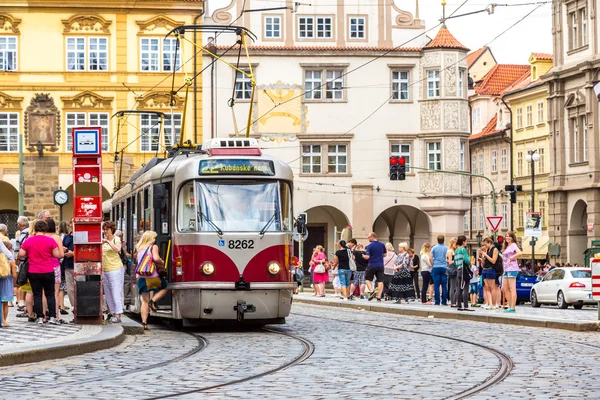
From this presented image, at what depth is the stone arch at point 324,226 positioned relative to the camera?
61312 mm

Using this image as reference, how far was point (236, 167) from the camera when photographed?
814 inches

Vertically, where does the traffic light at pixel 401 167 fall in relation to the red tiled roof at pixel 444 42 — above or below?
below

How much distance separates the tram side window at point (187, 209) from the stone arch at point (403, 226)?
134 ft

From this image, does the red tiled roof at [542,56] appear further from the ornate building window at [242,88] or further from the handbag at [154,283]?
→ the handbag at [154,283]

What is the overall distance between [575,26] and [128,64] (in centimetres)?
2137

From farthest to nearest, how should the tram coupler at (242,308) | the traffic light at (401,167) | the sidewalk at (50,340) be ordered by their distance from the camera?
the traffic light at (401,167) < the tram coupler at (242,308) < the sidewalk at (50,340)

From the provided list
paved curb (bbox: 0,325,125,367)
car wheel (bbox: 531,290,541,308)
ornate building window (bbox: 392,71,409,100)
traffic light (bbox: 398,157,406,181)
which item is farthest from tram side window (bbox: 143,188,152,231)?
ornate building window (bbox: 392,71,409,100)

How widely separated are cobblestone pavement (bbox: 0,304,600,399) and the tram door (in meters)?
0.61

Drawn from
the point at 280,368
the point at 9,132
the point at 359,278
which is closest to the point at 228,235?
the point at 280,368

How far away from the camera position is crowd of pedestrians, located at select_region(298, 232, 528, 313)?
2648cm

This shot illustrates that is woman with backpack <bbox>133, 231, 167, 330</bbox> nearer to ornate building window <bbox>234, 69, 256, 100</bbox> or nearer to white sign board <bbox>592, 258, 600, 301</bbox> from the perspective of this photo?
white sign board <bbox>592, 258, 600, 301</bbox>

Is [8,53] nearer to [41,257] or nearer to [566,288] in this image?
[566,288]

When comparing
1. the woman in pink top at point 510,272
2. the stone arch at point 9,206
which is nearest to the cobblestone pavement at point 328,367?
the woman in pink top at point 510,272

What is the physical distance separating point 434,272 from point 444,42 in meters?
30.1
